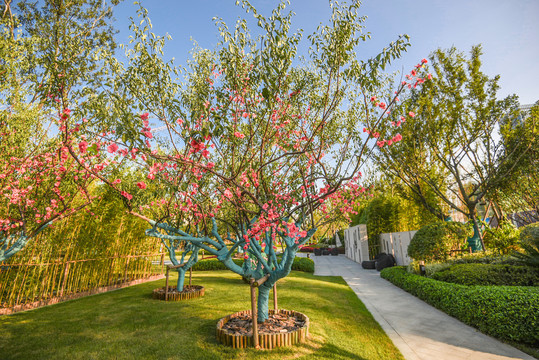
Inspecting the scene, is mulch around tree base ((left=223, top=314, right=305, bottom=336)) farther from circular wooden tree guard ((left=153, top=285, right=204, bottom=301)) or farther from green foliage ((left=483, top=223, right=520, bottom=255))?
green foliage ((left=483, top=223, right=520, bottom=255))

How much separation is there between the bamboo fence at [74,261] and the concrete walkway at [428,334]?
354 inches

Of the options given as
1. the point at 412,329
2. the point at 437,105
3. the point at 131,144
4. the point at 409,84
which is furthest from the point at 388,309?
the point at 437,105

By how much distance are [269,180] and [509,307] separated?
5.20 meters

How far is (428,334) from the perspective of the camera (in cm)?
516

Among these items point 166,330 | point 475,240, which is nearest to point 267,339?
point 166,330

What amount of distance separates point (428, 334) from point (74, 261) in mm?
9760

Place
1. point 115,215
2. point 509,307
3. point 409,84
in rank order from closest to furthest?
point 409,84, point 509,307, point 115,215

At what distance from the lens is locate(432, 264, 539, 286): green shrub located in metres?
6.71

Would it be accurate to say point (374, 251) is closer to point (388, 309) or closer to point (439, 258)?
point (439, 258)

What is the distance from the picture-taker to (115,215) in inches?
380

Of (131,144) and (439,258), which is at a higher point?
(131,144)

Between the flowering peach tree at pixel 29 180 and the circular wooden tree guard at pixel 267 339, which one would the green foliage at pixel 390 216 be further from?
the flowering peach tree at pixel 29 180

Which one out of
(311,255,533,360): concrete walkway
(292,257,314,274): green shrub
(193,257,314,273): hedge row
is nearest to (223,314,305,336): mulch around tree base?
(311,255,533,360): concrete walkway

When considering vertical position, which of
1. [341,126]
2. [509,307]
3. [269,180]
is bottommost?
[509,307]
